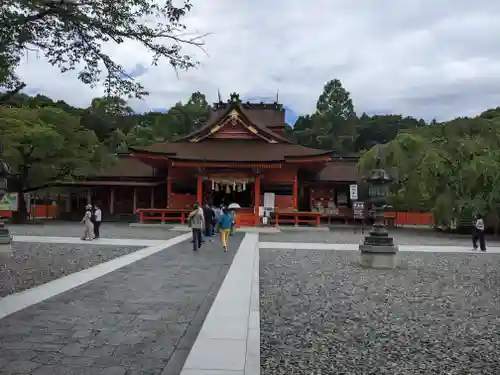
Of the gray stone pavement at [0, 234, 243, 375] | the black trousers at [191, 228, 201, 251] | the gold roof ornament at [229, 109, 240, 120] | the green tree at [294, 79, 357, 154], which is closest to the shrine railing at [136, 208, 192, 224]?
the gold roof ornament at [229, 109, 240, 120]

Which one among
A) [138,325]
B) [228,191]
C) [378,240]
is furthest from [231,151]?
[138,325]

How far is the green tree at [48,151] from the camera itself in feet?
80.1

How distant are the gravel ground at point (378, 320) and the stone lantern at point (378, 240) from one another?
37 cm

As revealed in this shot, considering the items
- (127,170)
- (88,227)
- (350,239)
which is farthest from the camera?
(127,170)

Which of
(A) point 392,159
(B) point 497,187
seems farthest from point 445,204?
(A) point 392,159

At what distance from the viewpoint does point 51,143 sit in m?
24.9

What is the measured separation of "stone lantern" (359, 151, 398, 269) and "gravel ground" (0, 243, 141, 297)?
687 centimetres

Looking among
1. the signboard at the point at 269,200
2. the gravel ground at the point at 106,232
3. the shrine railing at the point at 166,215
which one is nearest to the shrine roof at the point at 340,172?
the signboard at the point at 269,200

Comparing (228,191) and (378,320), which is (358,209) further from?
(378,320)

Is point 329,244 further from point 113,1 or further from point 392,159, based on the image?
point 113,1

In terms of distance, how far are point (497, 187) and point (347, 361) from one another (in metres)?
20.1

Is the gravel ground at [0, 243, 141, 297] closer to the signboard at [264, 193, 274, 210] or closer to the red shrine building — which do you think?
the red shrine building

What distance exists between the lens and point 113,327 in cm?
543

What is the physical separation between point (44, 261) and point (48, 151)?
16.5 meters
